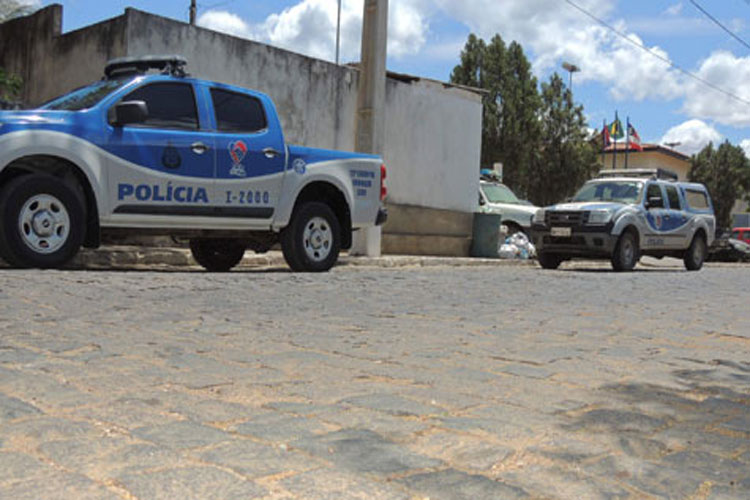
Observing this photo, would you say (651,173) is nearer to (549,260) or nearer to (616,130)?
(549,260)

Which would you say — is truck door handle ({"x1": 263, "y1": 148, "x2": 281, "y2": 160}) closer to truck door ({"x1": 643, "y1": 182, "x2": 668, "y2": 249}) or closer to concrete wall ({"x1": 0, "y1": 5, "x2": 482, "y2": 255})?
concrete wall ({"x1": 0, "y1": 5, "x2": 482, "y2": 255})

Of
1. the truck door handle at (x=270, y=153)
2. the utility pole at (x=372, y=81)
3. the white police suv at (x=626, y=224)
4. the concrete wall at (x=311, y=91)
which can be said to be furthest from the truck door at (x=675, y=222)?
the truck door handle at (x=270, y=153)

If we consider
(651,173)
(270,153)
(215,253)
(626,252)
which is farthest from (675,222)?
(270,153)

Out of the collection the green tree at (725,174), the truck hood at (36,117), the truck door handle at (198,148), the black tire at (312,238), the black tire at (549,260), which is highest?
the green tree at (725,174)

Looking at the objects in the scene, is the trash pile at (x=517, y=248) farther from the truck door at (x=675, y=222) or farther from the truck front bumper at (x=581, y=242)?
the truck door at (x=675, y=222)

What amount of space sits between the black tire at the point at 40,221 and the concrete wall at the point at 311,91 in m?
4.63

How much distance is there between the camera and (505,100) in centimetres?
3512

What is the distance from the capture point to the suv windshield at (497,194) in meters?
19.6

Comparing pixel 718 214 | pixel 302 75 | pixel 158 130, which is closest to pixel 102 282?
pixel 158 130

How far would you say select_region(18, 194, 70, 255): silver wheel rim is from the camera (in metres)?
7.59

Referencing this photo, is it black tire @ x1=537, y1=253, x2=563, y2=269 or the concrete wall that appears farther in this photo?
black tire @ x1=537, y1=253, x2=563, y2=269

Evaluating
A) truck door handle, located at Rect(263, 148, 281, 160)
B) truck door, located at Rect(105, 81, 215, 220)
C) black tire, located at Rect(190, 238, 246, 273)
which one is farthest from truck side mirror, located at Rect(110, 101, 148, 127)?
black tire, located at Rect(190, 238, 246, 273)

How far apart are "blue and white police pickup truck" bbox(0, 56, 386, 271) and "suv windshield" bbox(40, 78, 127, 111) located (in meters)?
0.02

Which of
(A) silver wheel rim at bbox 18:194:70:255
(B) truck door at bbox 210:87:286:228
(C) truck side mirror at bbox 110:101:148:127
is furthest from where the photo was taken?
(B) truck door at bbox 210:87:286:228
